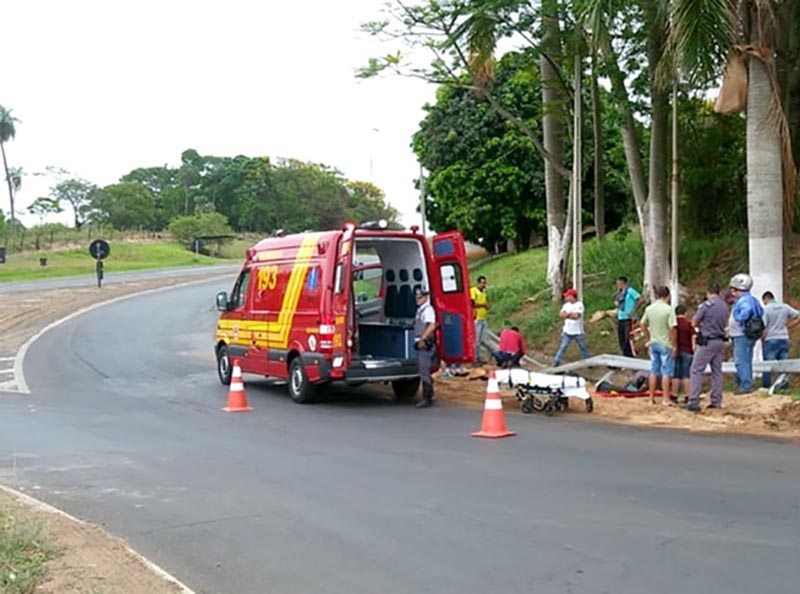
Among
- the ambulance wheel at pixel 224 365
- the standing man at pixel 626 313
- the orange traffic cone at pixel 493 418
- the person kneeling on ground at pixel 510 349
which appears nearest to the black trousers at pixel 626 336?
the standing man at pixel 626 313

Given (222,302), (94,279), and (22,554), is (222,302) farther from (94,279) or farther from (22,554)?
(94,279)

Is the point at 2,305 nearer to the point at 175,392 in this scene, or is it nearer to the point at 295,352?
the point at 175,392

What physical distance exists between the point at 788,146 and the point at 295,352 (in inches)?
318

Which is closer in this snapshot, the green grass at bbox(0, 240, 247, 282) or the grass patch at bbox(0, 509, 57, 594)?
the grass patch at bbox(0, 509, 57, 594)

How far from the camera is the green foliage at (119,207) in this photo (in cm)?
9731

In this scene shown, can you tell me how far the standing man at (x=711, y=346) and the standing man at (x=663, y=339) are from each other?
842 millimetres

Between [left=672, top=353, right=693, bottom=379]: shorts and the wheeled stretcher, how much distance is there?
4.87 ft

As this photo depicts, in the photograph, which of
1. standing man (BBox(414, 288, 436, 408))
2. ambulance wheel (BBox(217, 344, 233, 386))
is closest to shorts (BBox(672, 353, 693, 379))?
standing man (BBox(414, 288, 436, 408))

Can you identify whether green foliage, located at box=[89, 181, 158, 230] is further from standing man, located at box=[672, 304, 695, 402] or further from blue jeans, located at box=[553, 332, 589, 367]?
standing man, located at box=[672, 304, 695, 402]

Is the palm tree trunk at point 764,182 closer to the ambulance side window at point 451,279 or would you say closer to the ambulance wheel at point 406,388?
the ambulance side window at point 451,279

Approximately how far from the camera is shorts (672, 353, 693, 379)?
45.9 feet

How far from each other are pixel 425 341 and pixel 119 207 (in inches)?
3505

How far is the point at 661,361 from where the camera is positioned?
13.9 m

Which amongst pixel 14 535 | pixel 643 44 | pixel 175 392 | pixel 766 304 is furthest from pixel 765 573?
pixel 643 44
